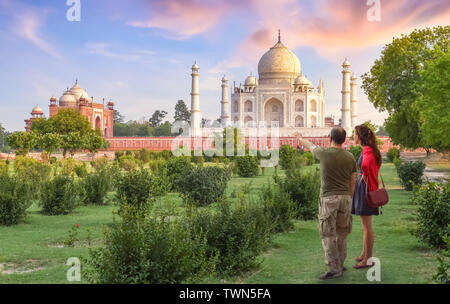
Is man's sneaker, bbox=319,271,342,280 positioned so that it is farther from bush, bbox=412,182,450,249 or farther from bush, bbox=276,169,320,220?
bush, bbox=276,169,320,220

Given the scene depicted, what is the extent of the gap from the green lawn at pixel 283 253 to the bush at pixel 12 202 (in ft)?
0.54

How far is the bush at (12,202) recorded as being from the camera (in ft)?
21.5

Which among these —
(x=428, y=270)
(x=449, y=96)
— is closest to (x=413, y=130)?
(x=449, y=96)

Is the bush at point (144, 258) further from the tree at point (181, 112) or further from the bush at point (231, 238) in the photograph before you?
the tree at point (181, 112)

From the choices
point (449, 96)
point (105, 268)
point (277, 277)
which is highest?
point (449, 96)

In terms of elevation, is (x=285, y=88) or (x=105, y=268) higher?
(x=285, y=88)

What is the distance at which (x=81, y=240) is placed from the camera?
558 cm

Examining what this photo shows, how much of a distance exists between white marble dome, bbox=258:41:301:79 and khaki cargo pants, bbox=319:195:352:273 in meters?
41.3

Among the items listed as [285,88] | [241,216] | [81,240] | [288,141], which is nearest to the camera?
[241,216]

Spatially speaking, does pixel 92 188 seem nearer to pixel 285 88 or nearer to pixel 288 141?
pixel 288 141

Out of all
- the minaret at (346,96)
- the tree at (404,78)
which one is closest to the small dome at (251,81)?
the minaret at (346,96)

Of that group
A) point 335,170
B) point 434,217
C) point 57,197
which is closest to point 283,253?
point 335,170

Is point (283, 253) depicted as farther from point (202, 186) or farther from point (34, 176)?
point (34, 176)
